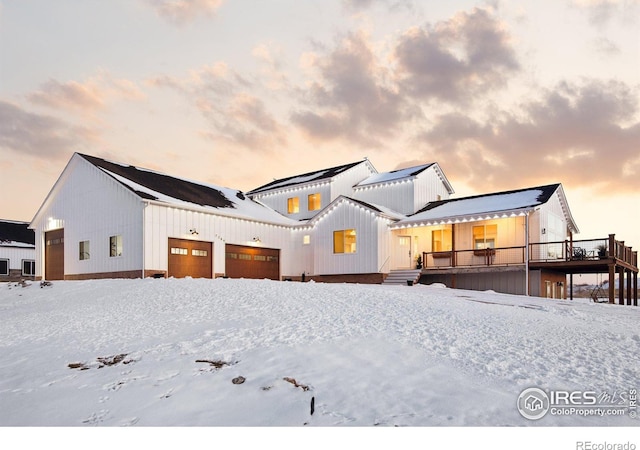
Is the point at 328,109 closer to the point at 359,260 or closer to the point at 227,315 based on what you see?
the point at 227,315

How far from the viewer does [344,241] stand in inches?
1097

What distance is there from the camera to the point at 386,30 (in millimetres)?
12133

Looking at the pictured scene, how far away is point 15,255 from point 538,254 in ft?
123

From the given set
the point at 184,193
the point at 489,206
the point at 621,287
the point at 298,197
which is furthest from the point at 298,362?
the point at 298,197

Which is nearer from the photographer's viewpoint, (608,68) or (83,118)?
(608,68)

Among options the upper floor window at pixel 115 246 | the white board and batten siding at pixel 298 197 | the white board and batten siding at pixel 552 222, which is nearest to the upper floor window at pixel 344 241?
the white board and batten siding at pixel 298 197

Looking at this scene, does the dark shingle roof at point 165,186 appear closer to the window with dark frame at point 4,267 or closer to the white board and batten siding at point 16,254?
the white board and batten siding at point 16,254

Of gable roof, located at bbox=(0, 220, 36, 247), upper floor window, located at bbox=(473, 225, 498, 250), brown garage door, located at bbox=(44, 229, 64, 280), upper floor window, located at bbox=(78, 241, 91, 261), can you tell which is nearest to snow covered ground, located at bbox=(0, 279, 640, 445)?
upper floor window, located at bbox=(78, 241, 91, 261)

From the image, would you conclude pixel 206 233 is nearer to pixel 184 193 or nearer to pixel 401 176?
pixel 184 193

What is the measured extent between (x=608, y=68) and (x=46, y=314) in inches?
627

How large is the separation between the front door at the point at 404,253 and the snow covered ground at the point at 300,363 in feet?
48.4
